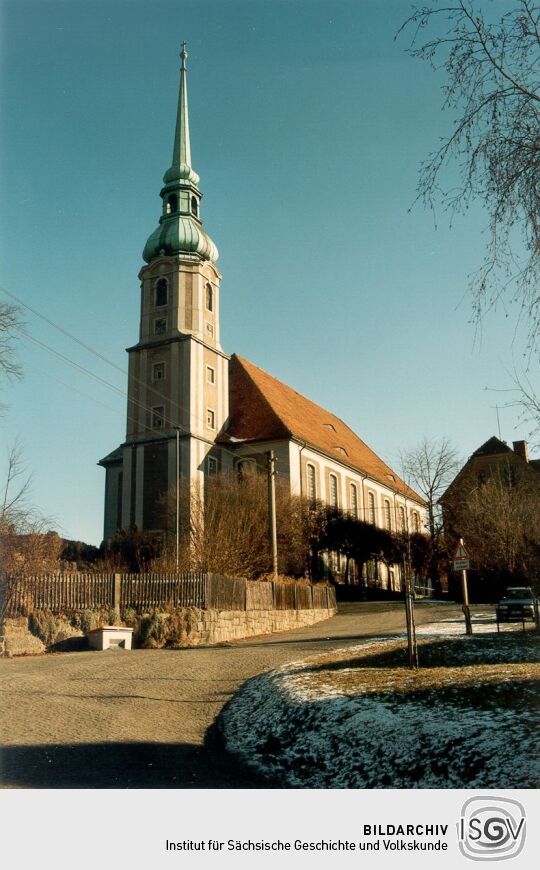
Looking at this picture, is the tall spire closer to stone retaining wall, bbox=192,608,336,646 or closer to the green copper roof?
the green copper roof

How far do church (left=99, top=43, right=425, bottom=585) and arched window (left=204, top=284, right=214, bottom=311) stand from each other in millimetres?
96

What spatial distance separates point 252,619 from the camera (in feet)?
80.9

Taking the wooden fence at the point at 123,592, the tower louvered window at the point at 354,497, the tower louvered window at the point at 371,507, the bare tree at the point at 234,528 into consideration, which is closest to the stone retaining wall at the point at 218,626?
the wooden fence at the point at 123,592

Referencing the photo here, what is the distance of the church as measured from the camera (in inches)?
1892

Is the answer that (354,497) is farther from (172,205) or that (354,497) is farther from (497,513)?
(497,513)

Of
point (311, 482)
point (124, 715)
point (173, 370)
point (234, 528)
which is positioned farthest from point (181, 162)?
point (124, 715)

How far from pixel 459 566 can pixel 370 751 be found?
1119cm

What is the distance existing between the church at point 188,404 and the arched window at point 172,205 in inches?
3.1

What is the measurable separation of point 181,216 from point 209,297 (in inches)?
228

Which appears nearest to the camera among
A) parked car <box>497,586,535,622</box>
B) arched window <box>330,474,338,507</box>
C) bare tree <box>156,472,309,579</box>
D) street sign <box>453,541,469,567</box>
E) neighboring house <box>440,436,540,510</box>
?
street sign <box>453,541,469,567</box>

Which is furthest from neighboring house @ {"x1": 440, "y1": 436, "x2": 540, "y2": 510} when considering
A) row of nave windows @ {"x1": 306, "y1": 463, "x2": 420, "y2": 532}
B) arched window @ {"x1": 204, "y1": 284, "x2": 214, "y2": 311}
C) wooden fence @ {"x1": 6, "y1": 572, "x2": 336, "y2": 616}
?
wooden fence @ {"x1": 6, "y1": 572, "x2": 336, "y2": 616}

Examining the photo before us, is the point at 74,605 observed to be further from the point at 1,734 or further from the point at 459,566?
the point at 1,734

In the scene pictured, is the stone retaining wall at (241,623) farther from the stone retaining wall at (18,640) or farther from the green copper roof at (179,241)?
the green copper roof at (179,241)

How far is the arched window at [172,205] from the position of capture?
54.3 meters
